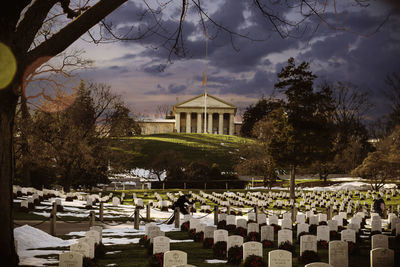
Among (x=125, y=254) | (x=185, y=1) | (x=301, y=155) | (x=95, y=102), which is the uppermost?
(x=95, y=102)

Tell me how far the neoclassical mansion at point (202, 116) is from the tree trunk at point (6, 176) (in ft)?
338

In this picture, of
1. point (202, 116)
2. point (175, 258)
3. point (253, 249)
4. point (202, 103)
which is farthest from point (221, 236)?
point (202, 116)

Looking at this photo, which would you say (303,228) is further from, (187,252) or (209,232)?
(187,252)

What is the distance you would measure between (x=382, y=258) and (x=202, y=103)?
10550cm

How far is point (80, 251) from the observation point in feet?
29.3

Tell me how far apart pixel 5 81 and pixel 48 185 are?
3097 centimetres

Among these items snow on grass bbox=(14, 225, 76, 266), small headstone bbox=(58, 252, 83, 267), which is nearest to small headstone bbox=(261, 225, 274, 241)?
snow on grass bbox=(14, 225, 76, 266)

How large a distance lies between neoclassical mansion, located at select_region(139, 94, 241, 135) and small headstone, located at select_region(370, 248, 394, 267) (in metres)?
103

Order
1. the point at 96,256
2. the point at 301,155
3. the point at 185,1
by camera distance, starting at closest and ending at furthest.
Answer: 1. the point at 185,1
2. the point at 96,256
3. the point at 301,155

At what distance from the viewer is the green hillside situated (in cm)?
6862

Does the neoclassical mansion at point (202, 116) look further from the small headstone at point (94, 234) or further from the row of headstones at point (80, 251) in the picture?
the row of headstones at point (80, 251)

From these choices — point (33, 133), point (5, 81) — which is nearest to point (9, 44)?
point (5, 81)

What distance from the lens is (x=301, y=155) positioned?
31719mm

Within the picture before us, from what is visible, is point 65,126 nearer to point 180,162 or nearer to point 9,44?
point 180,162
